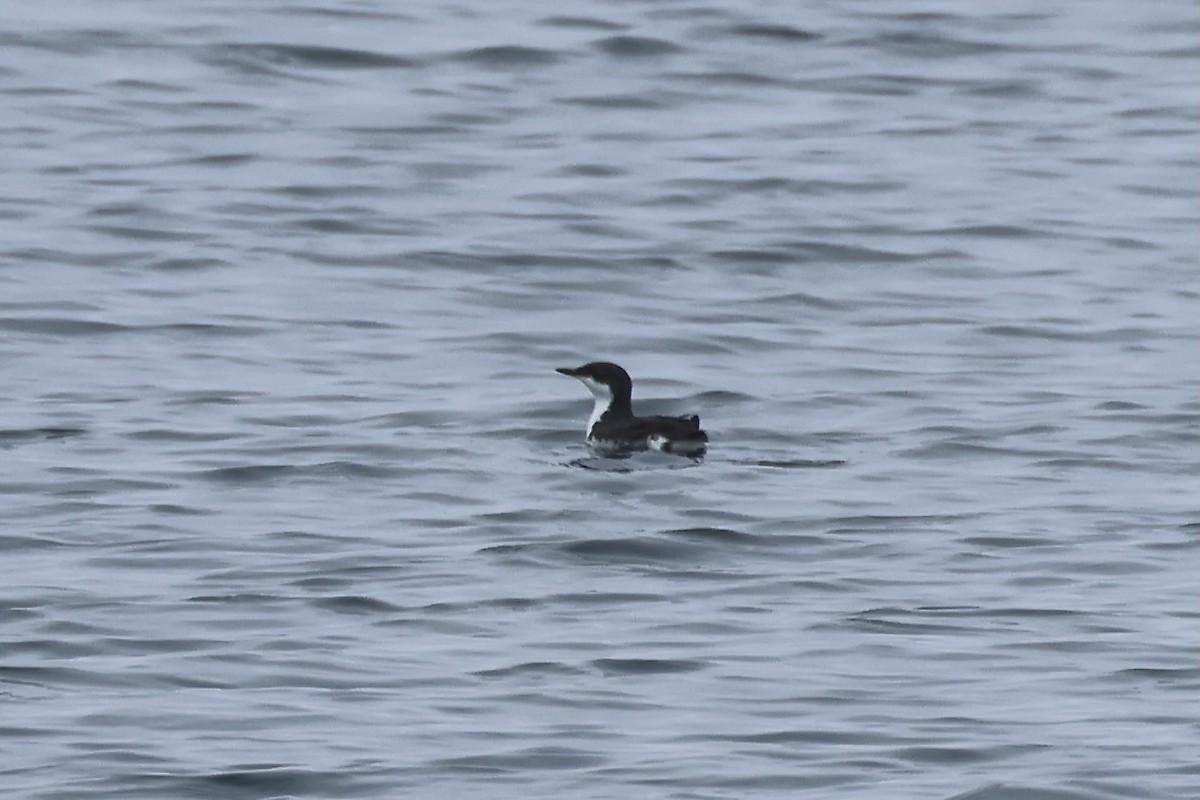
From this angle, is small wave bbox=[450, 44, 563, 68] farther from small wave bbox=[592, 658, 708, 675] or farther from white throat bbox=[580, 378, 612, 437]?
small wave bbox=[592, 658, 708, 675]

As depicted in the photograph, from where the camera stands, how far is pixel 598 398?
17.0 meters

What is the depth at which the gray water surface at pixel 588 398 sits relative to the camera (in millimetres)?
10133

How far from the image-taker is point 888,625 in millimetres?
11695

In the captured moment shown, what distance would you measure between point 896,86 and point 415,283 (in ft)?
29.9

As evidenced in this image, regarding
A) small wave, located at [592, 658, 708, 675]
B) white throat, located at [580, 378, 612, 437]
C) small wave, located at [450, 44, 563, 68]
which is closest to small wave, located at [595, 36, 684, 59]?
small wave, located at [450, 44, 563, 68]

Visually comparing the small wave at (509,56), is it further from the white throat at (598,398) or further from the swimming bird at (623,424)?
the white throat at (598,398)

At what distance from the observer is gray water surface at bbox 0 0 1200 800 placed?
10.1 metres

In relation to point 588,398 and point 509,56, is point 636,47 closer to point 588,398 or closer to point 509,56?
point 509,56

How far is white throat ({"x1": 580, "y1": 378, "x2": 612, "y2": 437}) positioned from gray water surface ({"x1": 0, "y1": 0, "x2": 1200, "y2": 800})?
12.4 inches

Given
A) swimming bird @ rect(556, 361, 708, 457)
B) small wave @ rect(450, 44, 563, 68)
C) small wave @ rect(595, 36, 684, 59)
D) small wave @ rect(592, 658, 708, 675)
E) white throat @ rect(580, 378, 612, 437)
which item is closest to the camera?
small wave @ rect(592, 658, 708, 675)

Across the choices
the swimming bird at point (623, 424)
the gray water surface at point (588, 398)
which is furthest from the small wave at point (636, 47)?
the swimming bird at point (623, 424)

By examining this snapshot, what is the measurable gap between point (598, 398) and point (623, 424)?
0.71 m

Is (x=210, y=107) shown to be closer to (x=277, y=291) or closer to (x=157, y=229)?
(x=157, y=229)

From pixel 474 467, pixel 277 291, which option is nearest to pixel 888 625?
pixel 474 467
